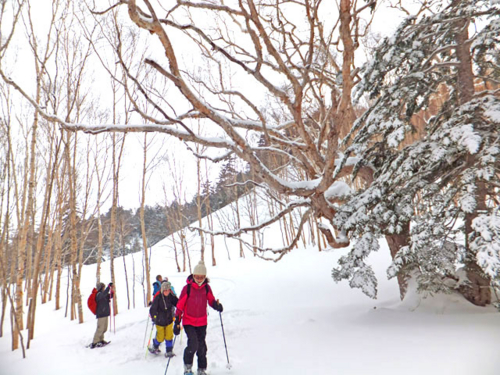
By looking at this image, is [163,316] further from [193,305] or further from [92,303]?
[92,303]

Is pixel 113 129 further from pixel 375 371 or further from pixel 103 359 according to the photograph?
pixel 375 371

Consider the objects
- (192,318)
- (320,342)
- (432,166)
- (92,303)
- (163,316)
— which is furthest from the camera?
(92,303)

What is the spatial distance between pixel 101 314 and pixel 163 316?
2.11 m

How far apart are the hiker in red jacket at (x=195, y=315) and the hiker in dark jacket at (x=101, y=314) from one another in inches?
121

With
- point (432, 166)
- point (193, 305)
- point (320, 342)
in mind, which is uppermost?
point (432, 166)

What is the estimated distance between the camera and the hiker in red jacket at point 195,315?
3264mm

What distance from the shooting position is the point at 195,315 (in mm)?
3426

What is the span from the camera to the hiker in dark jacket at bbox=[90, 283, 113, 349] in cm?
550

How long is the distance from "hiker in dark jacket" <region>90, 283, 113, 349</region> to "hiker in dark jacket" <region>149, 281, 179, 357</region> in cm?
167

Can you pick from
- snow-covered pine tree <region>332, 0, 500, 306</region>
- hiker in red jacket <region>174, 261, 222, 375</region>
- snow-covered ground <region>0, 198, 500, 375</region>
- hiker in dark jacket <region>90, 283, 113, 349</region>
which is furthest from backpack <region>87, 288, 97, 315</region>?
snow-covered pine tree <region>332, 0, 500, 306</region>

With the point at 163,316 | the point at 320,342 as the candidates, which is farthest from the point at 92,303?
the point at 320,342

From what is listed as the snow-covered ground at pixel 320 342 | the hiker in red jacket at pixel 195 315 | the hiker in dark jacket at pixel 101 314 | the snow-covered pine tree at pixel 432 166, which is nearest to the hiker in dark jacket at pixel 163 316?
the snow-covered ground at pixel 320 342

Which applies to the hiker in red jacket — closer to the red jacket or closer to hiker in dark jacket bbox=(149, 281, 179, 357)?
the red jacket

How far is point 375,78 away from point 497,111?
1661 millimetres
